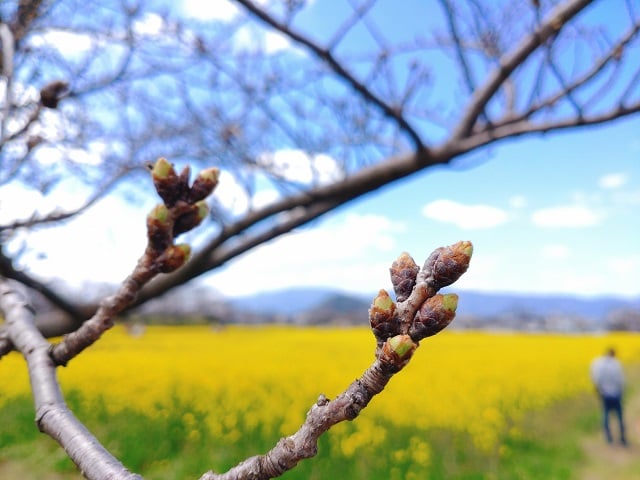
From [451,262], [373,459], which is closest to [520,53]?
[451,262]

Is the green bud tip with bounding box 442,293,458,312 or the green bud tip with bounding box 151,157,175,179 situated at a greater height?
the green bud tip with bounding box 151,157,175,179

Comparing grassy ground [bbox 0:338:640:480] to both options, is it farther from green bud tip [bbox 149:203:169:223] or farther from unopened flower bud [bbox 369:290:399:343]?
unopened flower bud [bbox 369:290:399:343]

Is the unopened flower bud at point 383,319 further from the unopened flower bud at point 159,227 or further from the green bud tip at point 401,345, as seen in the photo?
the unopened flower bud at point 159,227

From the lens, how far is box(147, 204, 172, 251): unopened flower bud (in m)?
0.80

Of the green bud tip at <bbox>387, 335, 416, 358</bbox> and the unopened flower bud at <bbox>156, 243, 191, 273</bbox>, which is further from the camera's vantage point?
the unopened flower bud at <bbox>156, 243, 191, 273</bbox>

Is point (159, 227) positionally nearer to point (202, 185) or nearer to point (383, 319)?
point (202, 185)

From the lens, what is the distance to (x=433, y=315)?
61 cm

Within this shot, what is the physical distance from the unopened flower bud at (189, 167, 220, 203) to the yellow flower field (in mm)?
4671

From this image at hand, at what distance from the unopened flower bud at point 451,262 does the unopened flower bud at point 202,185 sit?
0.36m

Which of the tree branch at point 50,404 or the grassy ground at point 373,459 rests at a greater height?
the tree branch at point 50,404

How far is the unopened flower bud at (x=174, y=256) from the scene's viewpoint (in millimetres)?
825

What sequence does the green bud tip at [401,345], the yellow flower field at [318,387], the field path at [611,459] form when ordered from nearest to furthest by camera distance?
the green bud tip at [401,345] → the yellow flower field at [318,387] → the field path at [611,459]

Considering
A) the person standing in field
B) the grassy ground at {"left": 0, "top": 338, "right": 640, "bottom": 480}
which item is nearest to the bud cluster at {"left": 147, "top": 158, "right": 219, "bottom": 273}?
the grassy ground at {"left": 0, "top": 338, "right": 640, "bottom": 480}

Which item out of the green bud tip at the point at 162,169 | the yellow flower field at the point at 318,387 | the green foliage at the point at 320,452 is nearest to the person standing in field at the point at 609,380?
the green foliage at the point at 320,452
